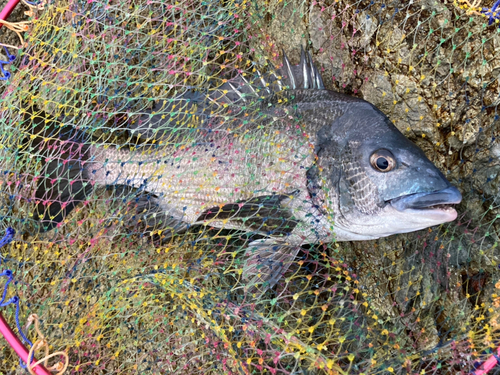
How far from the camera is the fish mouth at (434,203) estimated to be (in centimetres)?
180

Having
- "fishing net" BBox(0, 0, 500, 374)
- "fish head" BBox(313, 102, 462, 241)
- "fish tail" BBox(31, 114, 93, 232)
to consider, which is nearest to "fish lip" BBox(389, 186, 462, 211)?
"fish head" BBox(313, 102, 462, 241)

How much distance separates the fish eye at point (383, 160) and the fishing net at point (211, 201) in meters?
0.46

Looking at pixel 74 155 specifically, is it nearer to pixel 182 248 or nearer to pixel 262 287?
pixel 182 248

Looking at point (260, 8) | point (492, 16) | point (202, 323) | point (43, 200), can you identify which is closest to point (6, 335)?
point (43, 200)

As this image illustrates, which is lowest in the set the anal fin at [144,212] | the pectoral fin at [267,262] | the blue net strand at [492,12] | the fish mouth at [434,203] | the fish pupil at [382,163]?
the pectoral fin at [267,262]

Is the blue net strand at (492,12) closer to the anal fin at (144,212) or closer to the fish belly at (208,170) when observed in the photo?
the fish belly at (208,170)

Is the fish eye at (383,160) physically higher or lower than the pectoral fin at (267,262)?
higher

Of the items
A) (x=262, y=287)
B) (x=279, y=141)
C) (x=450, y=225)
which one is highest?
(x=279, y=141)

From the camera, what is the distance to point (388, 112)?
247 cm

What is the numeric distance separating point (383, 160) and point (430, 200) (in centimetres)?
32

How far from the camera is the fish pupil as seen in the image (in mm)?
1983

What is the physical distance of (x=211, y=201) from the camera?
2363 mm

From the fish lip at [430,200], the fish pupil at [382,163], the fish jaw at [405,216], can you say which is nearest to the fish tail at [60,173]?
the fish jaw at [405,216]

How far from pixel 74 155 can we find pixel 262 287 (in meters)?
1.44
